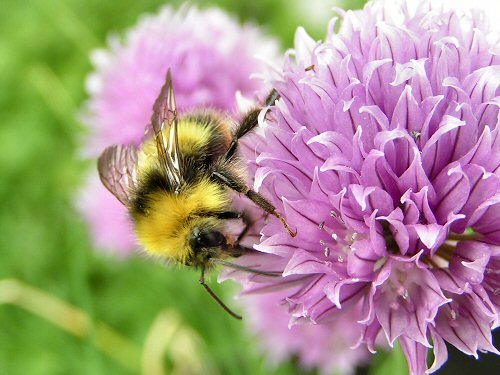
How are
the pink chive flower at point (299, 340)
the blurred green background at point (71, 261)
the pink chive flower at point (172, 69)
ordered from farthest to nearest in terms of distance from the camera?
the blurred green background at point (71, 261) < the pink chive flower at point (299, 340) < the pink chive flower at point (172, 69)

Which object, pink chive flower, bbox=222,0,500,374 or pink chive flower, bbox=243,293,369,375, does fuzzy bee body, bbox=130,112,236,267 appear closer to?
pink chive flower, bbox=222,0,500,374

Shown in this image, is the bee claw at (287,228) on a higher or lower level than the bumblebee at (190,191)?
Answer: lower

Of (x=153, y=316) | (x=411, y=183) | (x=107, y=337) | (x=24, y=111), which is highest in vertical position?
(x=411, y=183)

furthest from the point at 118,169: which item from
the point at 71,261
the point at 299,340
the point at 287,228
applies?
the point at 71,261

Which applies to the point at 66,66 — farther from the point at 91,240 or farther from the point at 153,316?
the point at 153,316

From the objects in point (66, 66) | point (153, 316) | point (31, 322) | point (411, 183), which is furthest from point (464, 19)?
point (66, 66)

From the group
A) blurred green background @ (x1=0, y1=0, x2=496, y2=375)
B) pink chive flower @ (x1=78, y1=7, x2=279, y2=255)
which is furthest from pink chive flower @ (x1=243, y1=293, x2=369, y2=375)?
pink chive flower @ (x1=78, y1=7, x2=279, y2=255)

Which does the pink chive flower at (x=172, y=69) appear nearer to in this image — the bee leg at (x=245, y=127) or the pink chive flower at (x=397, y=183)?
the bee leg at (x=245, y=127)

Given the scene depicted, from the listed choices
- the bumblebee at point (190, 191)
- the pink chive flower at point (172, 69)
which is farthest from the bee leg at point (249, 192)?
the pink chive flower at point (172, 69)
